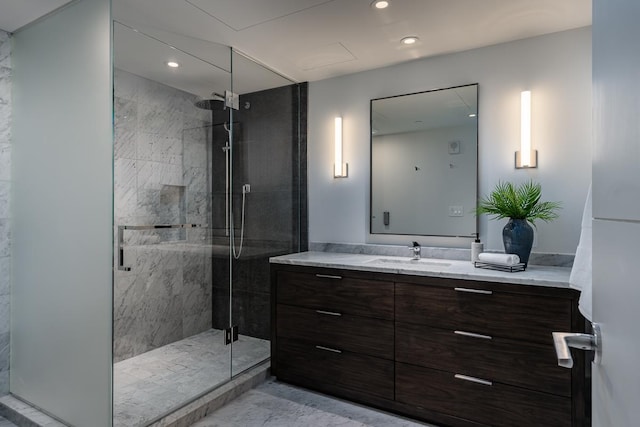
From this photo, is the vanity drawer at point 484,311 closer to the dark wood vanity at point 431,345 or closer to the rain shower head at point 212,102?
the dark wood vanity at point 431,345

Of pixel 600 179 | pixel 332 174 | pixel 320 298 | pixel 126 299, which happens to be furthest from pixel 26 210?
pixel 600 179

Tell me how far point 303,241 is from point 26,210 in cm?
198

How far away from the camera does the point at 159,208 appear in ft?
7.55

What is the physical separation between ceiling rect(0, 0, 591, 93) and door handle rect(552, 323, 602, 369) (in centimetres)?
188

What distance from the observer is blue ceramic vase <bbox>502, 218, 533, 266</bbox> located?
7.30 ft

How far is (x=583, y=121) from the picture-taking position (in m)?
2.29

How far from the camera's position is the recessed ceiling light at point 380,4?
78.2 inches

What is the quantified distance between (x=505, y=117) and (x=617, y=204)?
2.29 meters

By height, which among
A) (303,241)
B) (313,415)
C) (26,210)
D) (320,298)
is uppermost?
(26,210)

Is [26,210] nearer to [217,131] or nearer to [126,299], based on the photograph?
[126,299]

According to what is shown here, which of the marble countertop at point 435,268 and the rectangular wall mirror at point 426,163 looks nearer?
the marble countertop at point 435,268

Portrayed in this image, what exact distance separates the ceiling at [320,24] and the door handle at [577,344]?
1.88m

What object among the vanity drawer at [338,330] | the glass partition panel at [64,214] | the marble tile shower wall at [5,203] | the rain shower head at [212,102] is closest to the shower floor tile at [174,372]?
the glass partition panel at [64,214]

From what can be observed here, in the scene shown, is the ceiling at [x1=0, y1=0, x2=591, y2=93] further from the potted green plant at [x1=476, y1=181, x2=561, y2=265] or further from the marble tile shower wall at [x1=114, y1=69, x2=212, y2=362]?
the potted green plant at [x1=476, y1=181, x2=561, y2=265]
